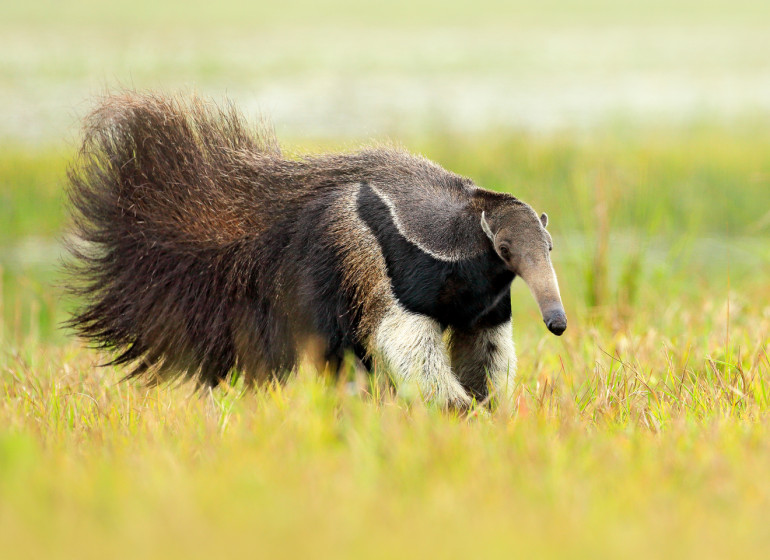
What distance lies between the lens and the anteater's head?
451cm

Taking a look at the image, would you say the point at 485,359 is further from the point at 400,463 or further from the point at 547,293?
the point at 400,463

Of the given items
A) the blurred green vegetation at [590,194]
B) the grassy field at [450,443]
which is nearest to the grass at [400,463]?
the grassy field at [450,443]

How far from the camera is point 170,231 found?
553 centimetres

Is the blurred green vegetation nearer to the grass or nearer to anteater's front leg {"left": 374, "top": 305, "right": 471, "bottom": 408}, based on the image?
the grass

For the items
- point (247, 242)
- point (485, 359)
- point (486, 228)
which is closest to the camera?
point (486, 228)

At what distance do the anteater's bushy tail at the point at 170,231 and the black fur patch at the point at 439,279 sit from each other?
0.76m

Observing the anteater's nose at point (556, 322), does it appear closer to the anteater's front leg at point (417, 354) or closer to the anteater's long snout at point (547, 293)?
the anteater's long snout at point (547, 293)

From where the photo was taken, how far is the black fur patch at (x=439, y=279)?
487 cm

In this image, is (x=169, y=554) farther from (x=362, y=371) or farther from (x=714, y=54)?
(x=714, y=54)

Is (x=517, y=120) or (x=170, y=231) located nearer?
(x=170, y=231)

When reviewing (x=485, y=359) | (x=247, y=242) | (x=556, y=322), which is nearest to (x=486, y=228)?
(x=556, y=322)

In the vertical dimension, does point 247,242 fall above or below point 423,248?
below

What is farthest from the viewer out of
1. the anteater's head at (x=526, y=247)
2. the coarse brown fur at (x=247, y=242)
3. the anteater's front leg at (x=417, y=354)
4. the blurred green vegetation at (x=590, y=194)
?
the blurred green vegetation at (x=590, y=194)

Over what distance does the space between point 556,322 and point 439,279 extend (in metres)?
0.72
